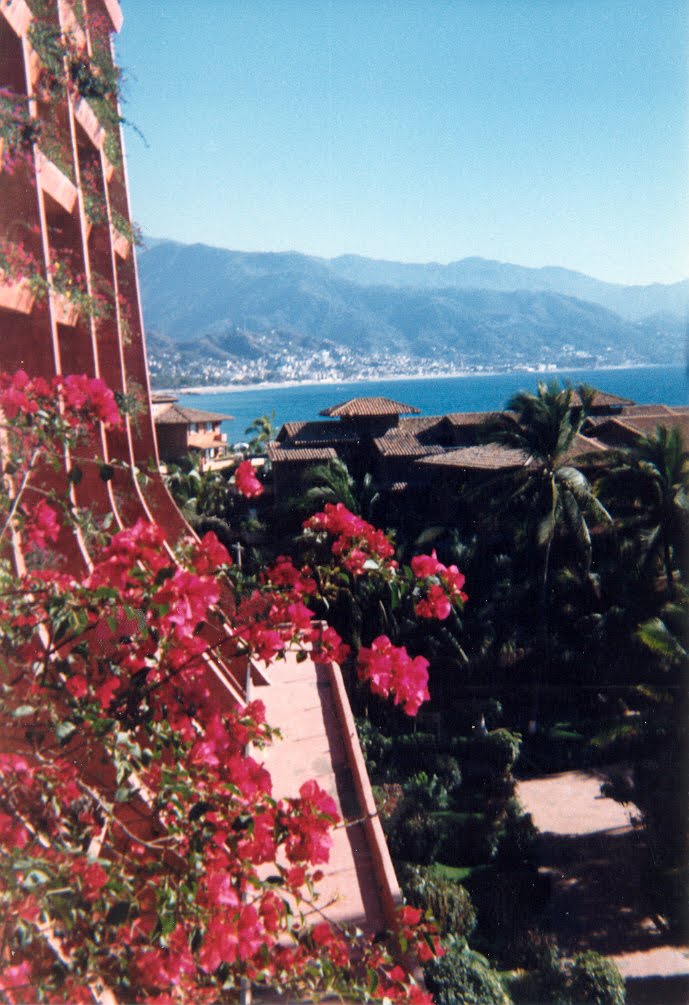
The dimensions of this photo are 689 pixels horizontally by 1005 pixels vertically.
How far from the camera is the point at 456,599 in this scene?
3.83 meters

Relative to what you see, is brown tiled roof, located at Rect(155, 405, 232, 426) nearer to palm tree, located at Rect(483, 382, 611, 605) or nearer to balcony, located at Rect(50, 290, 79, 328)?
palm tree, located at Rect(483, 382, 611, 605)

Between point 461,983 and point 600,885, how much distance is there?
6.01 metres

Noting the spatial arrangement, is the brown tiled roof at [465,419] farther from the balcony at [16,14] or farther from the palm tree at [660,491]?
the balcony at [16,14]

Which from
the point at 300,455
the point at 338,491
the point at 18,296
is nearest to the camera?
the point at 18,296

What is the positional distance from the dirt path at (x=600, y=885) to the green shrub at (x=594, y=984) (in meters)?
1.20

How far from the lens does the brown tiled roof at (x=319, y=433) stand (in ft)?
109

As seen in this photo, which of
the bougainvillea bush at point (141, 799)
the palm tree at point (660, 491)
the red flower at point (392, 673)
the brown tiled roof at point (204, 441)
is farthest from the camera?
the brown tiled roof at point (204, 441)

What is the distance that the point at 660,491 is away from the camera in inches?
648

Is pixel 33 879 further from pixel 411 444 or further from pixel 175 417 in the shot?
pixel 175 417

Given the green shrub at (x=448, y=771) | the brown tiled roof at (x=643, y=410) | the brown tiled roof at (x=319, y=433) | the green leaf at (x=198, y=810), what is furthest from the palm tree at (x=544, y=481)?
the brown tiled roof at (x=643, y=410)

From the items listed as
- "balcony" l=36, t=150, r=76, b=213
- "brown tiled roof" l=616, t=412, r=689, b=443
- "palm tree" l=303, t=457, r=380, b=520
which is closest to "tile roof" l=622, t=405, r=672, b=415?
"brown tiled roof" l=616, t=412, r=689, b=443

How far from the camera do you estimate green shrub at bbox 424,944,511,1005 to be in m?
7.26

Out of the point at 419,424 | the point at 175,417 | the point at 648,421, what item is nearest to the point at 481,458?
the point at 419,424

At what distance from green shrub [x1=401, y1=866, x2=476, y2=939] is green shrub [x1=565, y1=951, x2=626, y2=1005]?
1556mm
